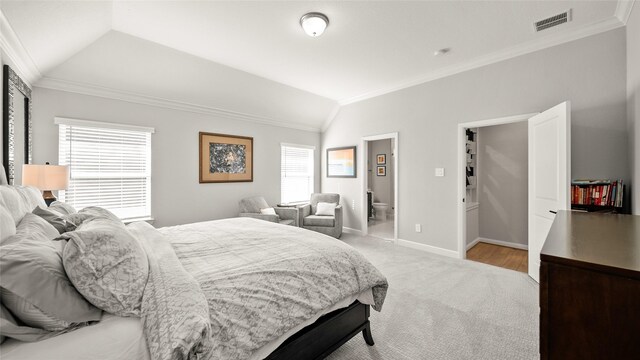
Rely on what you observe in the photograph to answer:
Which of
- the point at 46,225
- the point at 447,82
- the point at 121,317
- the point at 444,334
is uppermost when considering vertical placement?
the point at 447,82

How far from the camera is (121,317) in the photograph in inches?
43.8

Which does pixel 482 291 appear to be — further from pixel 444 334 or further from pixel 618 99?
pixel 618 99

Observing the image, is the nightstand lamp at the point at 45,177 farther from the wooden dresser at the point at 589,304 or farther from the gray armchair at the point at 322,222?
the wooden dresser at the point at 589,304

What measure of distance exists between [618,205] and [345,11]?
3.31 metres

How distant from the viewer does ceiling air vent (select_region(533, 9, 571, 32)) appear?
267 cm

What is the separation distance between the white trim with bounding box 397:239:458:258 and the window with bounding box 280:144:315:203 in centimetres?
246

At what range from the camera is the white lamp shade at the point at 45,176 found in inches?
91.8

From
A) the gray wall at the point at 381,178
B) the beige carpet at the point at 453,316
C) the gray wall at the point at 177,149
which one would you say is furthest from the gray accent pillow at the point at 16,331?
the gray wall at the point at 381,178

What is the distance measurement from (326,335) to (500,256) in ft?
12.4

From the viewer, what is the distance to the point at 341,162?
18.9ft

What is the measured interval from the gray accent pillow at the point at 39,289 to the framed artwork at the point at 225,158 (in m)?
3.50

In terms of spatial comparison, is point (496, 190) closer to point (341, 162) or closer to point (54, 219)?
point (341, 162)

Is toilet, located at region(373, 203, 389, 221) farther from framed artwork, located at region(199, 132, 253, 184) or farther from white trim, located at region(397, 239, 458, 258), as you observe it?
framed artwork, located at region(199, 132, 253, 184)

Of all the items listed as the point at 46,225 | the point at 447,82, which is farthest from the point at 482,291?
the point at 46,225
